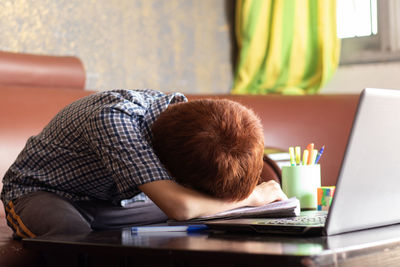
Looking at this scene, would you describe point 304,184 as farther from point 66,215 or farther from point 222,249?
point 222,249

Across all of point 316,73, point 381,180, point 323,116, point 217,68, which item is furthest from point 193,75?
point 381,180

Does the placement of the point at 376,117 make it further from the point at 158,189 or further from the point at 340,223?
the point at 158,189

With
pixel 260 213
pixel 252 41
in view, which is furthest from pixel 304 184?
pixel 252 41

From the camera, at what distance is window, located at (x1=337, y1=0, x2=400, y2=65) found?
9.37ft

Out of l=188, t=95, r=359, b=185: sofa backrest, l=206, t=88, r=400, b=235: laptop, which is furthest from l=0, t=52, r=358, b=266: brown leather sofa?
l=206, t=88, r=400, b=235: laptop

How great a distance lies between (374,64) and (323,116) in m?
0.57

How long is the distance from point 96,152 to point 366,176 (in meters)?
0.55

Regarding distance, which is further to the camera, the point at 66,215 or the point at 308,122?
the point at 308,122

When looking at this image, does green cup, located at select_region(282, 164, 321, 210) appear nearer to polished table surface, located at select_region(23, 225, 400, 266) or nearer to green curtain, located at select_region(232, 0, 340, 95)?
polished table surface, located at select_region(23, 225, 400, 266)

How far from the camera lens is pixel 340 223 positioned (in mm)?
775

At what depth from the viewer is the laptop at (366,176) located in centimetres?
74

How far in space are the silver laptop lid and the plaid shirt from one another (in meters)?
0.37

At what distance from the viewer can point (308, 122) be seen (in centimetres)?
244

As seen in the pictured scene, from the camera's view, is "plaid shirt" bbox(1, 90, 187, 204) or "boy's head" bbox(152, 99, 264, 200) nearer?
"boy's head" bbox(152, 99, 264, 200)
